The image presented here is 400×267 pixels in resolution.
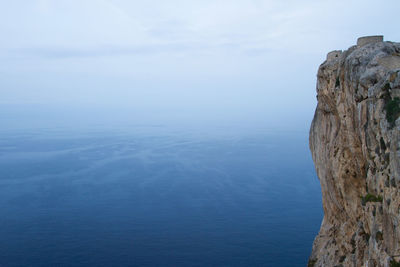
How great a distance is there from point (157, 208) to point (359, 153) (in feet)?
112

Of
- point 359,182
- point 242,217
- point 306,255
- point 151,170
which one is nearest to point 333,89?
point 359,182

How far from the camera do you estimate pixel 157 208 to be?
41.4 m

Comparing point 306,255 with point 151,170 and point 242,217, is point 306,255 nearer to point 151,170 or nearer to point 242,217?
point 242,217

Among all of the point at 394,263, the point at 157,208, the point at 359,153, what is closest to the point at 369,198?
the point at 359,153

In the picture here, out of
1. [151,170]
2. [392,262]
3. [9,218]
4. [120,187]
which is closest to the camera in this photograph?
[392,262]

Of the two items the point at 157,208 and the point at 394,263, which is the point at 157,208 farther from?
the point at 394,263

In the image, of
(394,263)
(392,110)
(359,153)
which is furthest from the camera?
(359,153)

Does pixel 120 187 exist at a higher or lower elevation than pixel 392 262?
lower

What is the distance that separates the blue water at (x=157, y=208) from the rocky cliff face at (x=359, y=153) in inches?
742

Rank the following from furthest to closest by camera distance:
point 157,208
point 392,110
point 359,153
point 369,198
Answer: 1. point 157,208
2. point 359,153
3. point 369,198
4. point 392,110

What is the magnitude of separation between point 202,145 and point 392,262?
82.3 m

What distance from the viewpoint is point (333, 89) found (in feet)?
34.1

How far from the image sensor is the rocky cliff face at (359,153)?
24.4 feet

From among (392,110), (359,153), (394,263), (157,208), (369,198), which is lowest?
(157,208)
